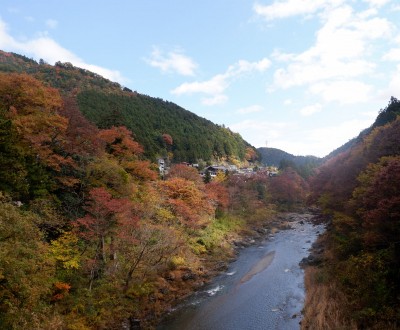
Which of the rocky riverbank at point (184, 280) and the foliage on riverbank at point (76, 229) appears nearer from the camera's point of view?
the foliage on riverbank at point (76, 229)

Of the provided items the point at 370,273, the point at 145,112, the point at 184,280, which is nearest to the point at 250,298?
the point at 184,280

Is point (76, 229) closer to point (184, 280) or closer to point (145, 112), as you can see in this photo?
point (184, 280)

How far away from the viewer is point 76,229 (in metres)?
21.2

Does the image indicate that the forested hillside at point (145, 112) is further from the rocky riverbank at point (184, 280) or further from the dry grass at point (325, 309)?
the dry grass at point (325, 309)

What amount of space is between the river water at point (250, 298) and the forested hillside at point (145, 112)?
44497 mm

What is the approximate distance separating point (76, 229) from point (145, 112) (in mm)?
83681

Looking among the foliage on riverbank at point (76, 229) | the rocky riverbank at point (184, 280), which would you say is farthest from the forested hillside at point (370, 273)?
the foliage on riverbank at point (76, 229)

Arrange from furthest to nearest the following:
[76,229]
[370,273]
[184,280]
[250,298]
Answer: [184,280], [250,298], [76,229], [370,273]

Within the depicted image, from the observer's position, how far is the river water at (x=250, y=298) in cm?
2108

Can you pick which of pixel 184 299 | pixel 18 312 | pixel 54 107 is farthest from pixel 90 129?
pixel 18 312

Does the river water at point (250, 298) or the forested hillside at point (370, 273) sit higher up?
the forested hillside at point (370, 273)

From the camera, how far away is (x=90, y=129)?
94.6 ft

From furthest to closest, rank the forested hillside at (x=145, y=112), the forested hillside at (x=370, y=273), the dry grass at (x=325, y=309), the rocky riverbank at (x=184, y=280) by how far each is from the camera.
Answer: the forested hillside at (x=145, y=112) < the rocky riverbank at (x=184, y=280) < the dry grass at (x=325, y=309) < the forested hillside at (x=370, y=273)

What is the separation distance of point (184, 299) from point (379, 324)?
14131 millimetres
